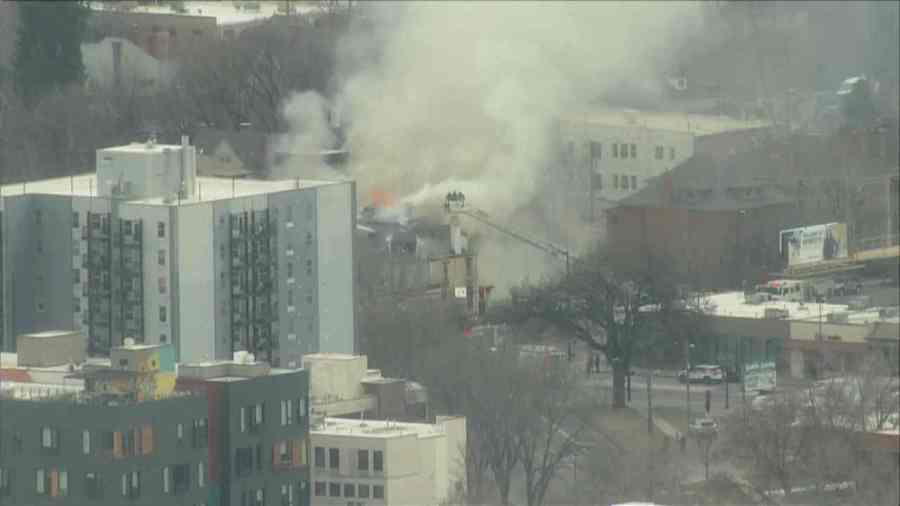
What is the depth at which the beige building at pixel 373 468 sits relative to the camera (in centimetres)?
3709

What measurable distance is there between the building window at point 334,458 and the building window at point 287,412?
73.2 inches

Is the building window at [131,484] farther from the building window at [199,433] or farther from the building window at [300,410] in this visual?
the building window at [300,410]

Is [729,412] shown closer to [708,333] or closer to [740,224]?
[708,333]

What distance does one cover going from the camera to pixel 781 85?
6359 centimetres

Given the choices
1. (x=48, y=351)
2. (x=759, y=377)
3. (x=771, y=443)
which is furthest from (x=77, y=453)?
(x=759, y=377)

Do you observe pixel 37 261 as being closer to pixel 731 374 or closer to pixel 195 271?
pixel 195 271

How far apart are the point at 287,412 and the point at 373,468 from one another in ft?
6.80

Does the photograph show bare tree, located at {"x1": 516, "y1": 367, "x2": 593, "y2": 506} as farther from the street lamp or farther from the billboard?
the billboard

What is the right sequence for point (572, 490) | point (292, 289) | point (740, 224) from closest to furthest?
point (572, 490)
point (292, 289)
point (740, 224)

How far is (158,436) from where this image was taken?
33719 millimetres

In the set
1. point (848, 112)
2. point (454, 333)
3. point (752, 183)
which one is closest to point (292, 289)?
point (454, 333)

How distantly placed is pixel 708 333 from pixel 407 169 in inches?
360

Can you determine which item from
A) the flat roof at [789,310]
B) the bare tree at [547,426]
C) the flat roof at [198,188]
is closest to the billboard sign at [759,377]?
the flat roof at [789,310]

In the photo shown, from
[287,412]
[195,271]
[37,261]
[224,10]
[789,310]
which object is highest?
[224,10]
